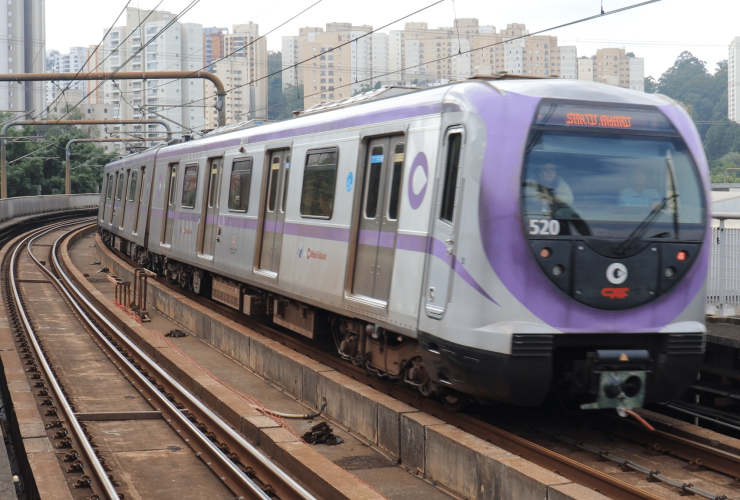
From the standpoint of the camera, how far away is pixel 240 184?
13.9 metres

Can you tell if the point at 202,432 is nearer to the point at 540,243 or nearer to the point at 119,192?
the point at 540,243

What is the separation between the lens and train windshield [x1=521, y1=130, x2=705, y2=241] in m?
7.16

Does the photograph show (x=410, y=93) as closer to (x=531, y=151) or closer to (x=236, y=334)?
(x=531, y=151)

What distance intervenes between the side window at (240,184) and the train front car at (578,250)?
6.42 m

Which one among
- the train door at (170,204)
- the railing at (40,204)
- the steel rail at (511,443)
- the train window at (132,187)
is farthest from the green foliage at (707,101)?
the steel rail at (511,443)

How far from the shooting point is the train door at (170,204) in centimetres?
1881

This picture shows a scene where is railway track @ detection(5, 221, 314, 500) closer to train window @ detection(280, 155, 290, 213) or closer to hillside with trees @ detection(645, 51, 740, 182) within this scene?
train window @ detection(280, 155, 290, 213)

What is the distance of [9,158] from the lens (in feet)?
197

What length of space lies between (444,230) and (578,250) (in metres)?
1.13

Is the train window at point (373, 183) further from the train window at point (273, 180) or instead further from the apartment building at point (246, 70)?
the apartment building at point (246, 70)

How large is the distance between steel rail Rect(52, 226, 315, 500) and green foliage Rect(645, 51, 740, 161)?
36.0 metres

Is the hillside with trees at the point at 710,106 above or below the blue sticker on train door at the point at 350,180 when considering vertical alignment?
above

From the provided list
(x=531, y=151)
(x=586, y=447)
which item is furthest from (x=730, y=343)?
(x=531, y=151)

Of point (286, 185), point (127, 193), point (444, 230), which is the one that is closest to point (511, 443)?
point (444, 230)
